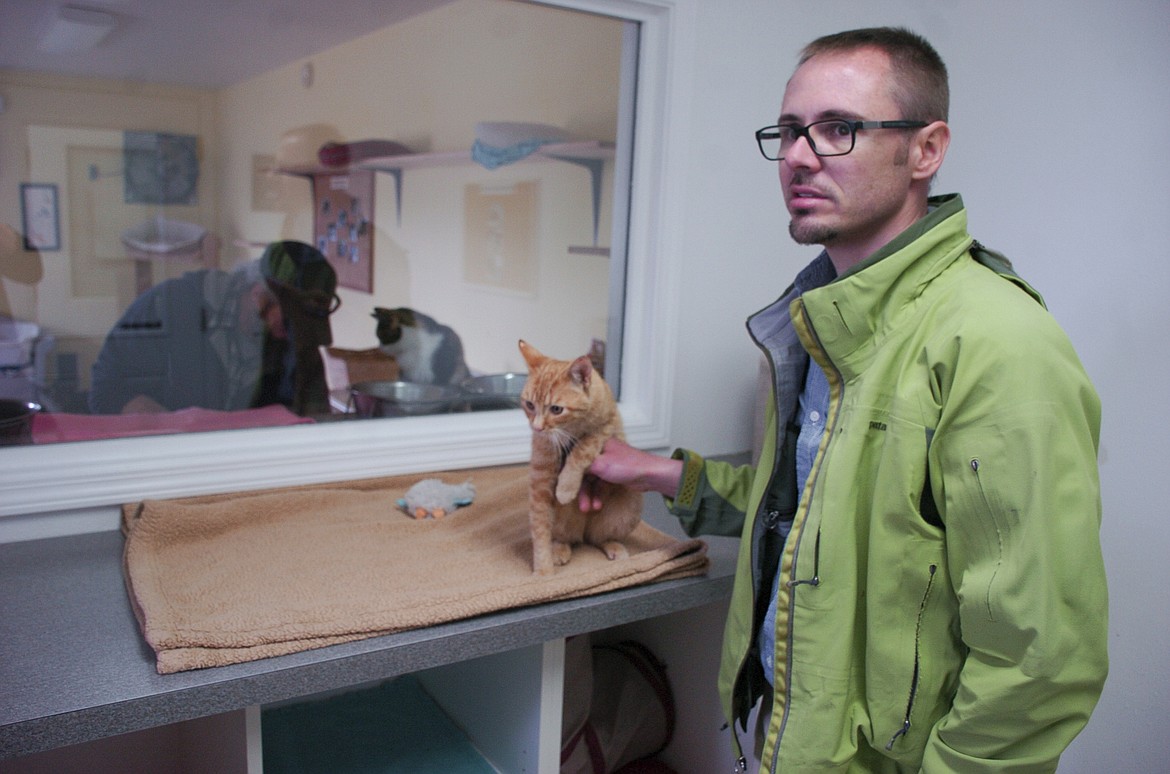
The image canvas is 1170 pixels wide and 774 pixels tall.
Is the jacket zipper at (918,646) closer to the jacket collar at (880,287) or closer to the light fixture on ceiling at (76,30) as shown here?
the jacket collar at (880,287)

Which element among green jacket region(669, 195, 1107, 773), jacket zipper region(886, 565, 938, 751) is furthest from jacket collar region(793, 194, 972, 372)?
jacket zipper region(886, 565, 938, 751)

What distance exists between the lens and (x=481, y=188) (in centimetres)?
238

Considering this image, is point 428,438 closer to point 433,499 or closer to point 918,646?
point 433,499

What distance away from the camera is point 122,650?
3.63 feet

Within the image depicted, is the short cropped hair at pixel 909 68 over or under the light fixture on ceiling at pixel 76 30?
under

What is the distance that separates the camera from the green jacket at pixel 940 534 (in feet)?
2.78

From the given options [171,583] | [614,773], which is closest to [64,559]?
[171,583]

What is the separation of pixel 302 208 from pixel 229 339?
1.50 ft

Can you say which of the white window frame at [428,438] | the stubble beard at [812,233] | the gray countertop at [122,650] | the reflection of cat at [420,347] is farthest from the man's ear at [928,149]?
the reflection of cat at [420,347]

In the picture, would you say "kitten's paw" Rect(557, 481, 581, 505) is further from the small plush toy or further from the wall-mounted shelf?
the wall-mounted shelf

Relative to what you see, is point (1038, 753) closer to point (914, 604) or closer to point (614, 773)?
point (914, 604)

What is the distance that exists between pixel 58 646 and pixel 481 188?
157cm

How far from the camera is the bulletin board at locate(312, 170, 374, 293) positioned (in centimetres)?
221

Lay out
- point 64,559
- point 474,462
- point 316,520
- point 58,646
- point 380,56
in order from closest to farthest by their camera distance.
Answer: point 58,646, point 64,559, point 316,520, point 474,462, point 380,56
